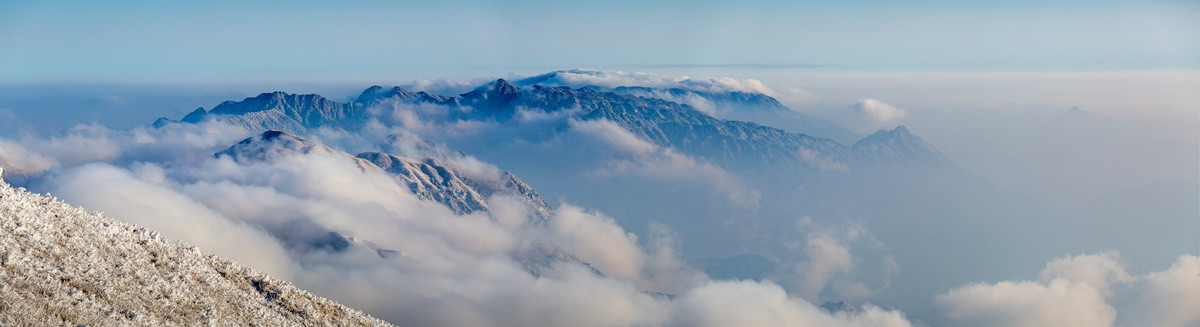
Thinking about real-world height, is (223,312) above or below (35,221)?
below

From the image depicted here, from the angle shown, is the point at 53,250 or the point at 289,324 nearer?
the point at 53,250

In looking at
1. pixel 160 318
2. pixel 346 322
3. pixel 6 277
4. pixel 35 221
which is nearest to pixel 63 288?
pixel 6 277

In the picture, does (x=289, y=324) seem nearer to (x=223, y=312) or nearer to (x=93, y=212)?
(x=223, y=312)

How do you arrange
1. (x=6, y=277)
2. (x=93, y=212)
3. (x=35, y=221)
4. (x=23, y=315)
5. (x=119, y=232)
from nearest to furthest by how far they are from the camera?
1. (x=23, y=315)
2. (x=6, y=277)
3. (x=35, y=221)
4. (x=119, y=232)
5. (x=93, y=212)

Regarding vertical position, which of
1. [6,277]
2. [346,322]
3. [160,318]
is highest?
[6,277]

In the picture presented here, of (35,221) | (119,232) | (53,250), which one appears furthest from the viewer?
(119,232)

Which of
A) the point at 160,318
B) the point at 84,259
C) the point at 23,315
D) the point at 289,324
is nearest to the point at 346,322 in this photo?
the point at 289,324

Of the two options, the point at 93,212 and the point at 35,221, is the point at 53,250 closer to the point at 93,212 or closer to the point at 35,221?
the point at 35,221
